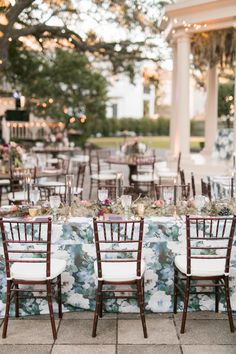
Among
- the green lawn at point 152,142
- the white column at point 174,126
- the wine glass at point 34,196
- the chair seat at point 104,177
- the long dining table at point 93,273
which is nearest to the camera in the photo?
the long dining table at point 93,273

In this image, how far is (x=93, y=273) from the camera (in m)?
5.11

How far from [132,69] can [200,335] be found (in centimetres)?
1154

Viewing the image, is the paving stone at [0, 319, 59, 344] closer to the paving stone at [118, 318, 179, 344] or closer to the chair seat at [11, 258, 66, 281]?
the chair seat at [11, 258, 66, 281]

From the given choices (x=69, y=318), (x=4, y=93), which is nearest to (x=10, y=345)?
(x=69, y=318)

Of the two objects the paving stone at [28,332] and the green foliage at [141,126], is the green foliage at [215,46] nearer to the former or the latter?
the paving stone at [28,332]

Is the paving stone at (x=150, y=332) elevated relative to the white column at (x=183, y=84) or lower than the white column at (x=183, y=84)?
lower

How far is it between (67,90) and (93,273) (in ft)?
63.6

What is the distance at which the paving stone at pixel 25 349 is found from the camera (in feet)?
13.8

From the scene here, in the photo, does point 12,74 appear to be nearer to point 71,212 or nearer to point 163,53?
point 163,53

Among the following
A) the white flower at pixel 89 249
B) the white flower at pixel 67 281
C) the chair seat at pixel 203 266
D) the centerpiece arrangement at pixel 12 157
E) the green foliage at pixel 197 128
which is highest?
the green foliage at pixel 197 128

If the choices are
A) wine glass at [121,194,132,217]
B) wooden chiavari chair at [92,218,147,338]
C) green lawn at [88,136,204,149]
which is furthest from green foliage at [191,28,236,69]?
green lawn at [88,136,204,149]

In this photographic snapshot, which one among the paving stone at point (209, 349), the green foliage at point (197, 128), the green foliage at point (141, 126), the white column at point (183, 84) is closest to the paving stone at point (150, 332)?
the paving stone at point (209, 349)

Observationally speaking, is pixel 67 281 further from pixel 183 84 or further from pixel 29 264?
pixel 183 84

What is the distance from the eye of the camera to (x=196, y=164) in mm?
12688
